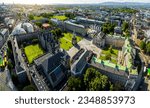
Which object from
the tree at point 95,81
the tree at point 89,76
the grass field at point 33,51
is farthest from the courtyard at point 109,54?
the grass field at point 33,51

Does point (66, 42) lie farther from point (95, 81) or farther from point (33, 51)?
point (95, 81)

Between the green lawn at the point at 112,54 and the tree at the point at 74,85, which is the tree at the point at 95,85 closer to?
the tree at the point at 74,85

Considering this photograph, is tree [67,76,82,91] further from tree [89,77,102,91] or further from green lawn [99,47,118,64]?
green lawn [99,47,118,64]

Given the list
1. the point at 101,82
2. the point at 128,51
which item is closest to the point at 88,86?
the point at 101,82

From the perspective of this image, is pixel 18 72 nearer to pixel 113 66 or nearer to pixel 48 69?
pixel 48 69

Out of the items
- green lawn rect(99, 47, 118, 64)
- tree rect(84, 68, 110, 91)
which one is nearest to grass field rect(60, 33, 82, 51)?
green lawn rect(99, 47, 118, 64)

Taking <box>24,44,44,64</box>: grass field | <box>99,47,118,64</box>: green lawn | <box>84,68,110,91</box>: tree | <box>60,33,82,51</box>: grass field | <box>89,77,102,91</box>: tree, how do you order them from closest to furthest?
<box>89,77,102,91</box>: tree
<box>84,68,110,91</box>: tree
<box>24,44,44,64</box>: grass field
<box>99,47,118,64</box>: green lawn
<box>60,33,82,51</box>: grass field

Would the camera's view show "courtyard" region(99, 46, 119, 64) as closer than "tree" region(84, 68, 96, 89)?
No

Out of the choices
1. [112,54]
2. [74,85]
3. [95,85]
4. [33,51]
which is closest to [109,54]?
[112,54]
